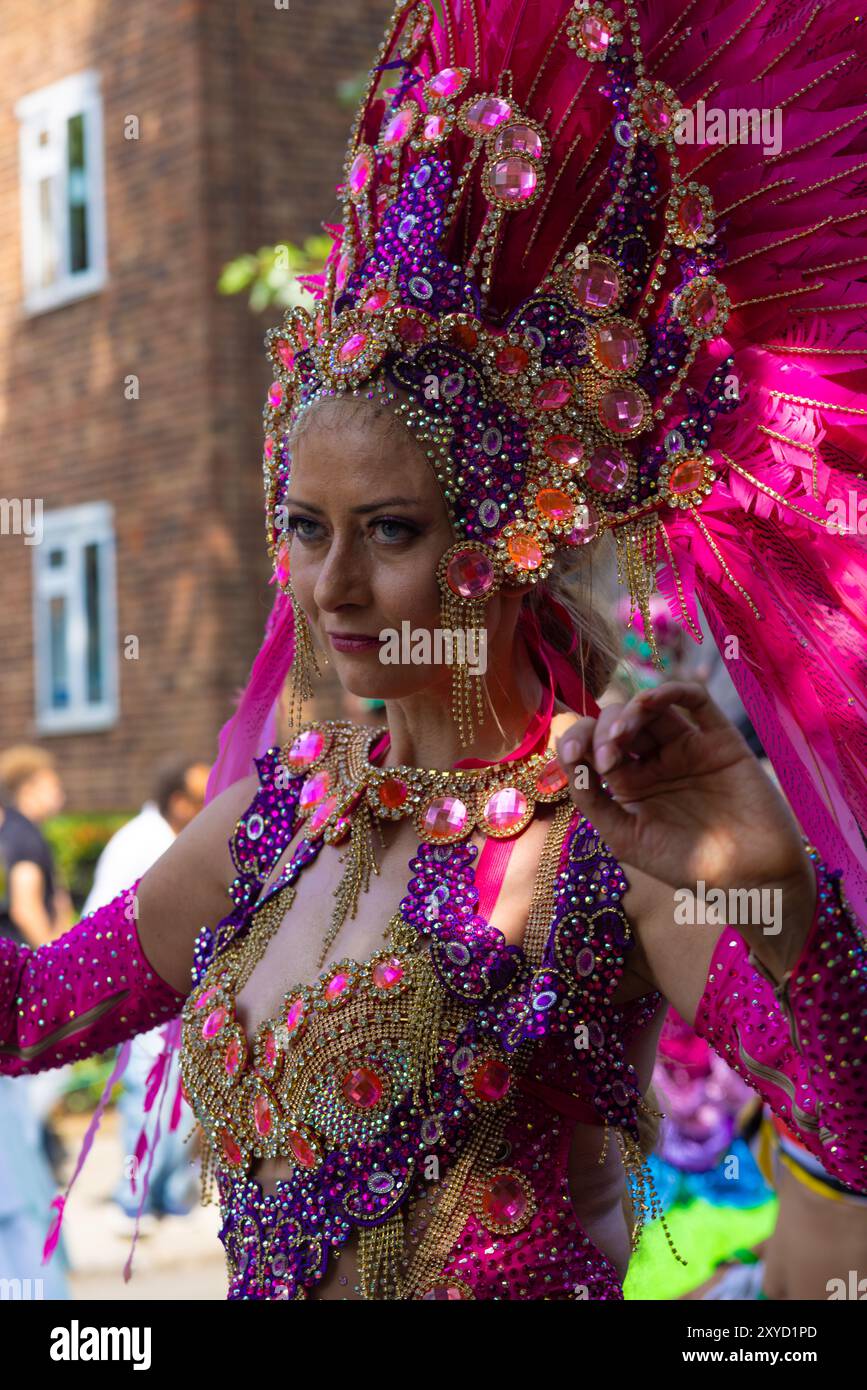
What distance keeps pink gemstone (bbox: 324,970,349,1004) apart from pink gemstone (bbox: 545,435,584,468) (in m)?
0.68

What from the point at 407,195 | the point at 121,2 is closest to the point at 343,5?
the point at 121,2

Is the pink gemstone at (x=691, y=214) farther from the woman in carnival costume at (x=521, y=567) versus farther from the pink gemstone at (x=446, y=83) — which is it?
the pink gemstone at (x=446, y=83)

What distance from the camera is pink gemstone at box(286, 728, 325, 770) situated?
2.28 m

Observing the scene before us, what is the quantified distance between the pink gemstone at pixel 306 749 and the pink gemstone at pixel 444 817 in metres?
0.25

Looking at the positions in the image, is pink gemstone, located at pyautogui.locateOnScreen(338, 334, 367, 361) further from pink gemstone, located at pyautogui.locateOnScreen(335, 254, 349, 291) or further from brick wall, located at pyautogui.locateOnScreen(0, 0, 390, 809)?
brick wall, located at pyautogui.locateOnScreen(0, 0, 390, 809)

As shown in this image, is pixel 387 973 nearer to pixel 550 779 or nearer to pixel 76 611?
pixel 550 779

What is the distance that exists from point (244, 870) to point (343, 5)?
28.5 ft

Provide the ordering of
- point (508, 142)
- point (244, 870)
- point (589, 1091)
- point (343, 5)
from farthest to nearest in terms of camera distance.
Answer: point (343, 5), point (244, 870), point (508, 142), point (589, 1091)

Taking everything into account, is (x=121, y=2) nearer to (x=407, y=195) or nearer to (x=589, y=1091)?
(x=407, y=195)

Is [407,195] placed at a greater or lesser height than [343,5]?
lesser

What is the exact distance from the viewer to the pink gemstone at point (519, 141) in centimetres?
204

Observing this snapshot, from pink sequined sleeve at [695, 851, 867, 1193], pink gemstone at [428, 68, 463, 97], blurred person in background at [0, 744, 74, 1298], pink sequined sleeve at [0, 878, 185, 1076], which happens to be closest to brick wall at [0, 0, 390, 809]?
blurred person in background at [0, 744, 74, 1298]

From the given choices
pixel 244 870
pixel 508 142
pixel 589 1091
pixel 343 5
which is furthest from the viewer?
pixel 343 5
